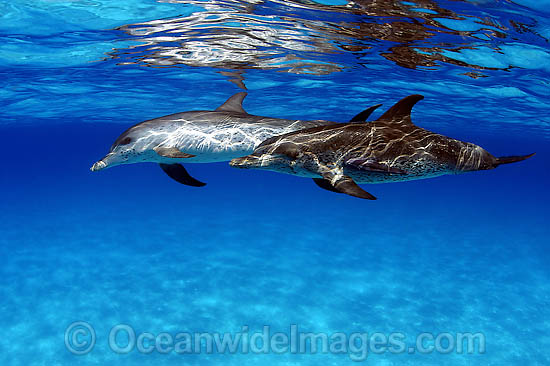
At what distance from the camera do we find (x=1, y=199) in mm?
37188

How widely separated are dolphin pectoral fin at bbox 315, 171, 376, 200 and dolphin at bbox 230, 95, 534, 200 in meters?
0.01

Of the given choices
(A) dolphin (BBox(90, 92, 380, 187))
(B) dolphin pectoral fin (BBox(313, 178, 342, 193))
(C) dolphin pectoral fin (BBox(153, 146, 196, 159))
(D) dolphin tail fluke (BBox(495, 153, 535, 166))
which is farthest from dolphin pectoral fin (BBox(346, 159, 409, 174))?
(C) dolphin pectoral fin (BBox(153, 146, 196, 159))

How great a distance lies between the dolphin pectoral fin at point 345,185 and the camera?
4359 mm

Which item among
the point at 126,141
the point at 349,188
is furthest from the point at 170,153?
the point at 349,188

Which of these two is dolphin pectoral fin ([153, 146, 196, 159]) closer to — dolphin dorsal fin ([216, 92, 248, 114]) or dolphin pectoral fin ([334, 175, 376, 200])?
dolphin dorsal fin ([216, 92, 248, 114])

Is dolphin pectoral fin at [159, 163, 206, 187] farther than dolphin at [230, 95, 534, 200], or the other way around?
dolphin pectoral fin at [159, 163, 206, 187]

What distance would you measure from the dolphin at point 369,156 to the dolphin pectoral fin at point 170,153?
2.28 m

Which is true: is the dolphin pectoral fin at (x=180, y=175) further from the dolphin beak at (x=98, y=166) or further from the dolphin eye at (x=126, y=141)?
the dolphin beak at (x=98, y=166)

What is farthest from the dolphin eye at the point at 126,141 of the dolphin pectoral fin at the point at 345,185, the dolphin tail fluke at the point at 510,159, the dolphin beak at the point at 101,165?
the dolphin tail fluke at the point at 510,159

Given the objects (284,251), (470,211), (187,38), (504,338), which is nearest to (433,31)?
(187,38)

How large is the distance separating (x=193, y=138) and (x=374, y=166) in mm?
4188

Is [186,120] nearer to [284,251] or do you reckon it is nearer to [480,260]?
[284,251]

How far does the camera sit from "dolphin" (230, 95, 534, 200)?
16.5ft

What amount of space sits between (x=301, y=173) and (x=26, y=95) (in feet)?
77.8
